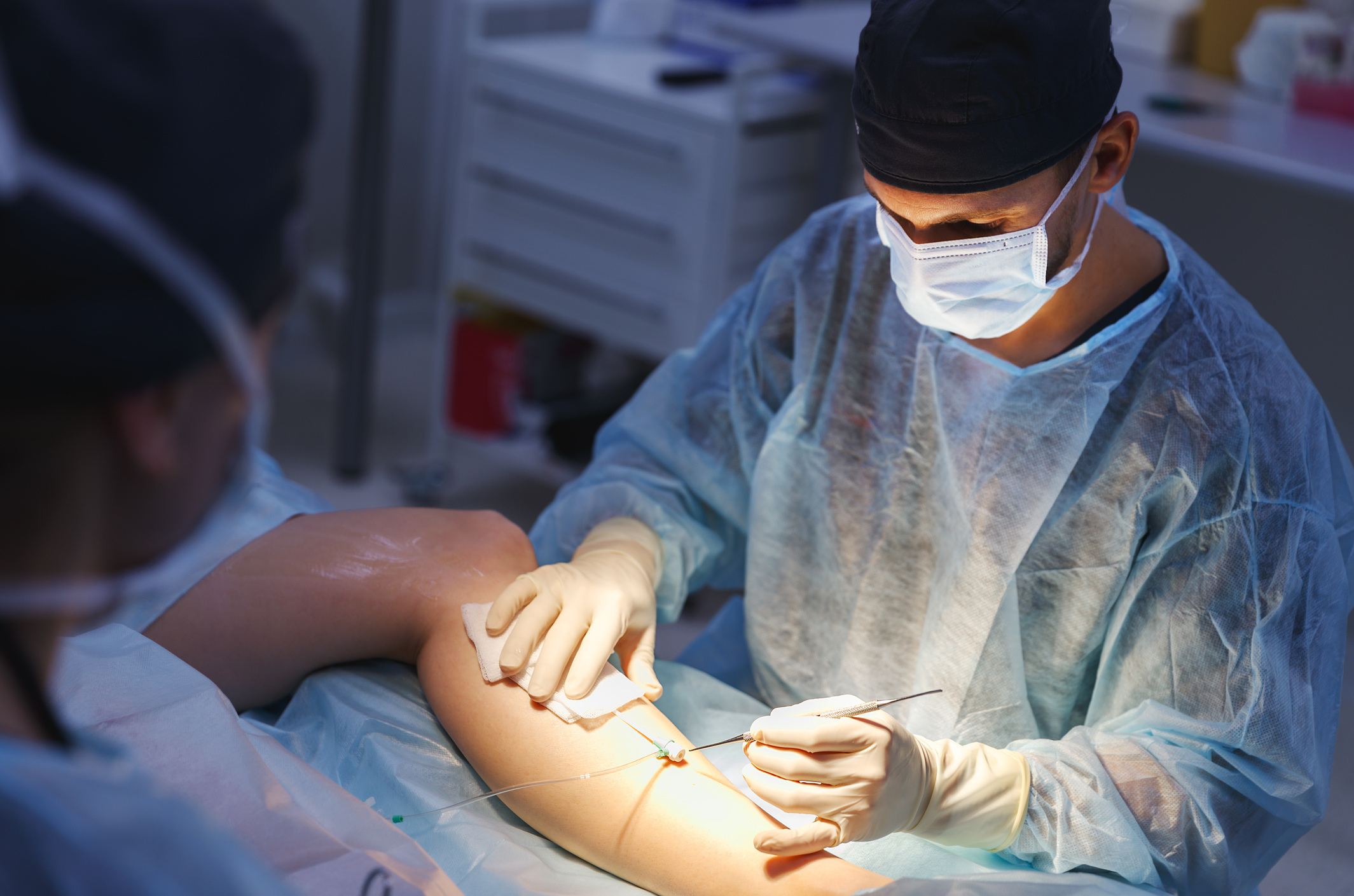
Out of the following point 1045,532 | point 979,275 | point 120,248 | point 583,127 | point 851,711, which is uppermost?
point 120,248

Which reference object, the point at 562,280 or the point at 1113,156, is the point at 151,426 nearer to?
the point at 1113,156

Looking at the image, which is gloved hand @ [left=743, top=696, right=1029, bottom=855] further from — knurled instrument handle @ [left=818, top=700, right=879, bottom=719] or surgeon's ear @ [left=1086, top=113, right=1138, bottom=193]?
surgeon's ear @ [left=1086, top=113, right=1138, bottom=193]

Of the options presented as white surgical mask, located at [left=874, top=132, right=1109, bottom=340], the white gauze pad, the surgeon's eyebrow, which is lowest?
the white gauze pad

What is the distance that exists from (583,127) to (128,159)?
6.83 feet

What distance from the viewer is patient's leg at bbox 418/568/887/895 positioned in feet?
3.49

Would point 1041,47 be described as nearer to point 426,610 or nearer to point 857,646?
point 857,646

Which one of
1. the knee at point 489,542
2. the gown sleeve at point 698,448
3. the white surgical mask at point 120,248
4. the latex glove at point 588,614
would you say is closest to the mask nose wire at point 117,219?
the white surgical mask at point 120,248

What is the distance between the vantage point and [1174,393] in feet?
3.81

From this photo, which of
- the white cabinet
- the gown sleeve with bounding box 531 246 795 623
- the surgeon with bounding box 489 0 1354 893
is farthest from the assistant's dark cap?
the white cabinet

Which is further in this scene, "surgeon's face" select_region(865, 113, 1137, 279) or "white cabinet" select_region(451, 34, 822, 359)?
"white cabinet" select_region(451, 34, 822, 359)

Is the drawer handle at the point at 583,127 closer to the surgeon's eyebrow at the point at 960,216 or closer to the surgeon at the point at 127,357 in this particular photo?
the surgeon's eyebrow at the point at 960,216

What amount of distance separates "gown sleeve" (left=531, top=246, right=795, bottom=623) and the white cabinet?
994 millimetres

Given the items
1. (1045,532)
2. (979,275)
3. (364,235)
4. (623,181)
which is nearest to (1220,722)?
(1045,532)

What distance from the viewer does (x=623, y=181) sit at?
2549 millimetres
